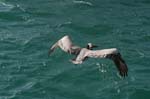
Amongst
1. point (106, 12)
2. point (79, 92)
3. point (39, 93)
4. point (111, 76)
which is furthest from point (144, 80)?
point (106, 12)

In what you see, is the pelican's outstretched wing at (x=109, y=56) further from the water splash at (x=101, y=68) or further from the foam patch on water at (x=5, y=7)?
the foam patch on water at (x=5, y=7)

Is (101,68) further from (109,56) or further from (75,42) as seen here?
(109,56)

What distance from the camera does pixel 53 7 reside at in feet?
129

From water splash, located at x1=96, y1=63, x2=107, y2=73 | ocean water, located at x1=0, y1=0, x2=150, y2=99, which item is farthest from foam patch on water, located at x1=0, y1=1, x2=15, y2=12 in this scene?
water splash, located at x1=96, y1=63, x2=107, y2=73

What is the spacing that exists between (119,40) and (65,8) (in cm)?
764

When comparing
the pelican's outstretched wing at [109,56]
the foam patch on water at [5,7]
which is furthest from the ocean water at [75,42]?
the pelican's outstretched wing at [109,56]

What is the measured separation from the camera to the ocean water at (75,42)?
26.1 metres

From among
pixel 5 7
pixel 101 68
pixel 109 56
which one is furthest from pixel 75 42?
pixel 109 56

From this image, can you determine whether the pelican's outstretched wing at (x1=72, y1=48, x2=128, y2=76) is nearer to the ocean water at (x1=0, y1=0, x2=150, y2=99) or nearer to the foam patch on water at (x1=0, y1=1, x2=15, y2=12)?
the ocean water at (x1=0, y1=0, x2=150, y2=99)

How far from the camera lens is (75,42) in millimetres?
32125

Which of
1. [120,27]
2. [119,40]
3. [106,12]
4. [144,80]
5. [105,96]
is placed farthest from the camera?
[106,12]

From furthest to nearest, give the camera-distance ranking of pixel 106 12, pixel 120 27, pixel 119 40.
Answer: pixel 106 12 < pixel 120 27 < pixel 119 40

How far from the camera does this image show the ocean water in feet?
85.8

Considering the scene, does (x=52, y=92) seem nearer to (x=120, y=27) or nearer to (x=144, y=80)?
(x=144, y=80)
